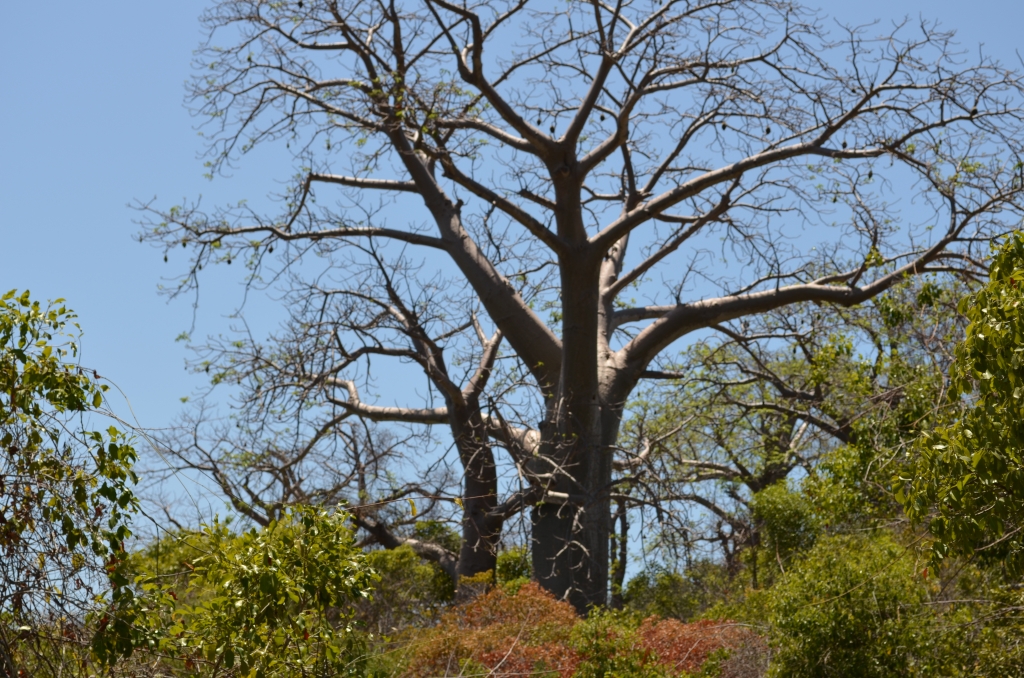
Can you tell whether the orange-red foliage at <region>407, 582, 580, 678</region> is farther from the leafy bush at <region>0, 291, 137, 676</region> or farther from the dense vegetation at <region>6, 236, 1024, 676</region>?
the leafy bush at <region>0, 291, 137, 676</region>

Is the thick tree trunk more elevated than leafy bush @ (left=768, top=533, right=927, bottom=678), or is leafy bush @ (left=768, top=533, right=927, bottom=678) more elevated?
the thick tree trunk

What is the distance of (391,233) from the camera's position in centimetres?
1094

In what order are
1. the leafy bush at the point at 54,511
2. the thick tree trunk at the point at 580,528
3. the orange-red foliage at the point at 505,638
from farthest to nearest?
1. the thick tree trunk at the point at 580,528
2. the orange-red foliage at the point at 505,638
3. the leafy bush at the point at 54,511

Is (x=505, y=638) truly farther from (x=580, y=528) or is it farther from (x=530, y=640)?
(x=580, y=528)

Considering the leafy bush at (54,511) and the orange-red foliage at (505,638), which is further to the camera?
the orange-red foliage at (505,638)

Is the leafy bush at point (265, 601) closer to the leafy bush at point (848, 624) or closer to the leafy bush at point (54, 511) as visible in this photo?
the leafy bush at point (54, 511)

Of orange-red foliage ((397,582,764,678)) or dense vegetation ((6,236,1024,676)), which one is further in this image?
orange-red foliage ((397,582,764,678))

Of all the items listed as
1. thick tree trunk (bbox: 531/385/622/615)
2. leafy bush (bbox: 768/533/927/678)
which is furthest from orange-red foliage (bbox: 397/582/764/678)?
thick tree trunk (bbox: 531/385/622/615)

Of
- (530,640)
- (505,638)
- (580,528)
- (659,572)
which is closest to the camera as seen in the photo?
(505,638)

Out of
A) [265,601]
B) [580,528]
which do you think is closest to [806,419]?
[580,528]

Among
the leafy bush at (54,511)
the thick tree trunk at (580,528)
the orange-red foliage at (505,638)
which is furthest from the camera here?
the thick tree trunk at (580,528)

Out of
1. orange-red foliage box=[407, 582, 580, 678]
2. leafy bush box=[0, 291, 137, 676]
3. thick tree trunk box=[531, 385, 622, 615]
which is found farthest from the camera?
thick tree trunk box=[531, 385, 622, 615]

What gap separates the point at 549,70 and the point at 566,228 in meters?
1.77

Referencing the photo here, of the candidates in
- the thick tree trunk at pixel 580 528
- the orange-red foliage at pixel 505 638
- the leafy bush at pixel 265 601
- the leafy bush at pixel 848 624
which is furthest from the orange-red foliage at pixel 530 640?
the leafy bush at pixel 265 601
